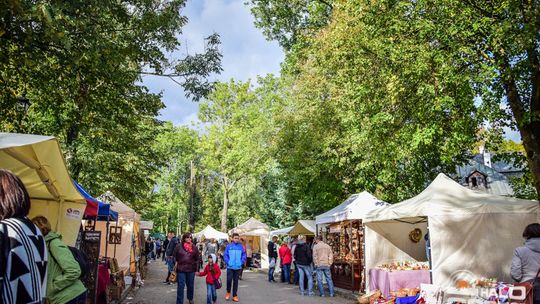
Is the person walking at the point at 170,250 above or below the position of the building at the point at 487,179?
below

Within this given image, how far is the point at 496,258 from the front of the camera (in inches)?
406

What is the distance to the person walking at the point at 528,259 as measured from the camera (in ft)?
21.7

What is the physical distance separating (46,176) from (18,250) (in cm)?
390

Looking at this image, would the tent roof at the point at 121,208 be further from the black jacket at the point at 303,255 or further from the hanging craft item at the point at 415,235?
the hanging craft item at the point at 415,235

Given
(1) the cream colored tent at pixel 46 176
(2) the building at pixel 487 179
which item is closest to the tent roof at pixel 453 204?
(1) the cream colored tent at pixel 46 176

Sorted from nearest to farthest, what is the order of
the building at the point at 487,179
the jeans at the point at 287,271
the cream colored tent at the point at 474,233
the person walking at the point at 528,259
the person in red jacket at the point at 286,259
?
Answer: the person walking at the point at 528,259, the cream colored tent at the point at 474,233, the person in red jacket at the point at 286,259, the jeans at the point at 287,271, the building at the point at 487,179

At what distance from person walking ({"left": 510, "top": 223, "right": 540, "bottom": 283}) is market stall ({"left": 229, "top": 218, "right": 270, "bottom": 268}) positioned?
23.0 meters

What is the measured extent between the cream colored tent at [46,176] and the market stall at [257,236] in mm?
22049

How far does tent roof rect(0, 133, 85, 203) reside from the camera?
4316 millimetres

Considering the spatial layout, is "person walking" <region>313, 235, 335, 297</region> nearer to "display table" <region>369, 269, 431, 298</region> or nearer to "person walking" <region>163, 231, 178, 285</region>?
"display table" <region>369, 269, 431, 298</region>

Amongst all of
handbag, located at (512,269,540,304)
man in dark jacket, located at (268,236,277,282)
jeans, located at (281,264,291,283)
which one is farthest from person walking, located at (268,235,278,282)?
handbag, located at (512,269,540,304)

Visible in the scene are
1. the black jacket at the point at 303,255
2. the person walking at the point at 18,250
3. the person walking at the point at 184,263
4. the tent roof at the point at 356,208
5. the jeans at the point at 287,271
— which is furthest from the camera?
the jeans at the point at 287,271

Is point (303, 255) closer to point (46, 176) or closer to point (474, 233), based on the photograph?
point (474, 233)

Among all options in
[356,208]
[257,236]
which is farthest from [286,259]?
[257,236]
